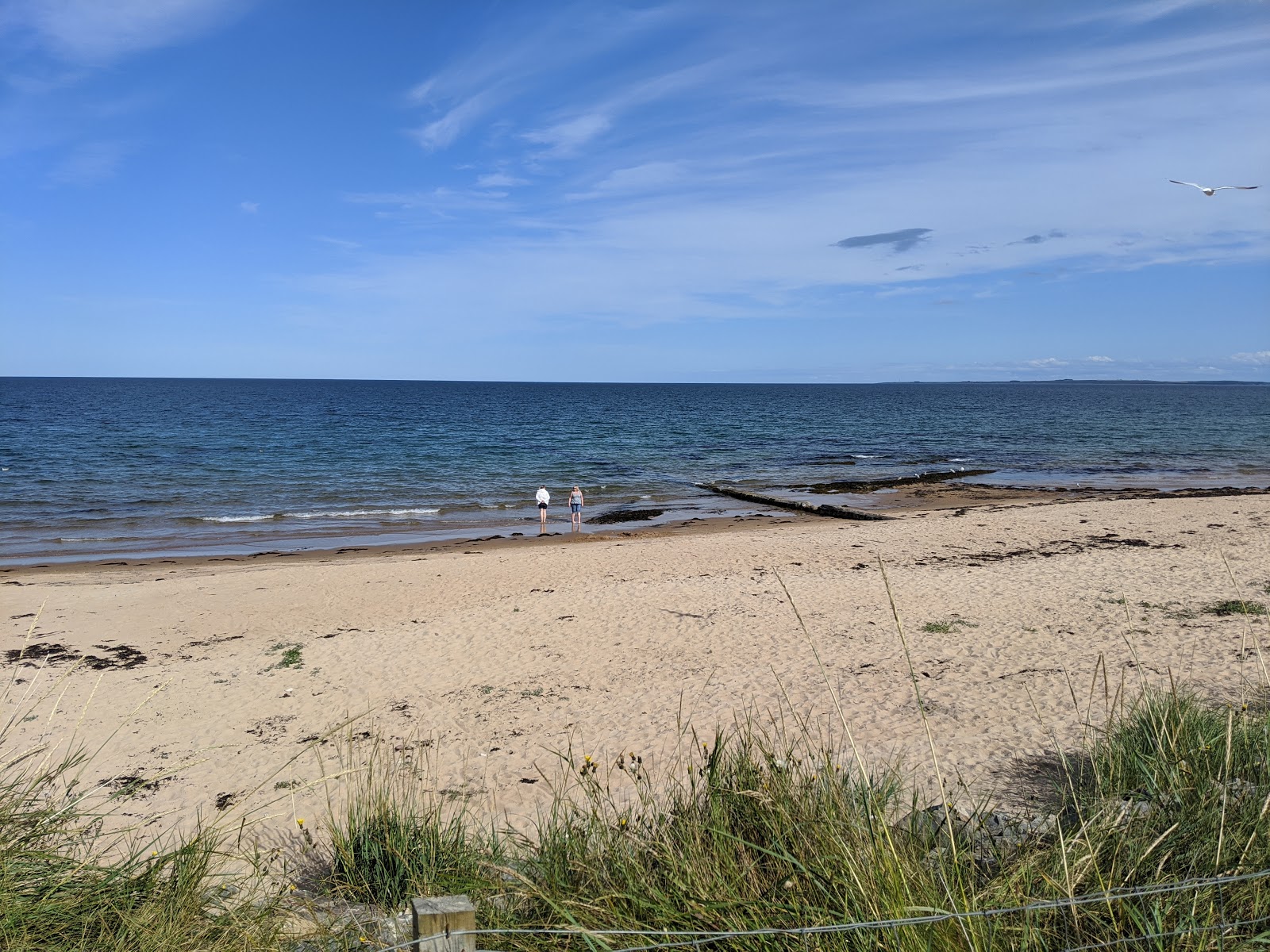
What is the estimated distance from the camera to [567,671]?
378 inches

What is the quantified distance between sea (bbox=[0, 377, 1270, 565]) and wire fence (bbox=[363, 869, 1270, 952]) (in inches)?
768

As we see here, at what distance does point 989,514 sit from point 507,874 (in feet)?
69.6

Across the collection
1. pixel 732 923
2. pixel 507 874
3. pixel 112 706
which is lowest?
pixel 112 706

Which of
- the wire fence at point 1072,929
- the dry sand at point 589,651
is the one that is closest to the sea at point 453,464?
the dry sand at point 589,651

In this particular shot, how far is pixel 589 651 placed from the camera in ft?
33.9

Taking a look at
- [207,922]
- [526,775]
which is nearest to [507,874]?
[207,922]

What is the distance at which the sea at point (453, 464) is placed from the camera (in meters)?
23.7

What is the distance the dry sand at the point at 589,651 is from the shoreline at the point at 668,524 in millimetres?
1213

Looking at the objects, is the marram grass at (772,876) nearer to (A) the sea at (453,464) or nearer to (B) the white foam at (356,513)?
(A) the sea at (453,464)

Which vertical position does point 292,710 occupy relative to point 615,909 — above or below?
below

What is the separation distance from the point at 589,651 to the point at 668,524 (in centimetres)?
1387

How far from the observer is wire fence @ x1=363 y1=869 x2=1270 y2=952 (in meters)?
2.60

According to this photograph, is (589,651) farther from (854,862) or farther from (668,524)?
(668,524)

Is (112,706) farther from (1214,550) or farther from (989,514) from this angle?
(989,514)
